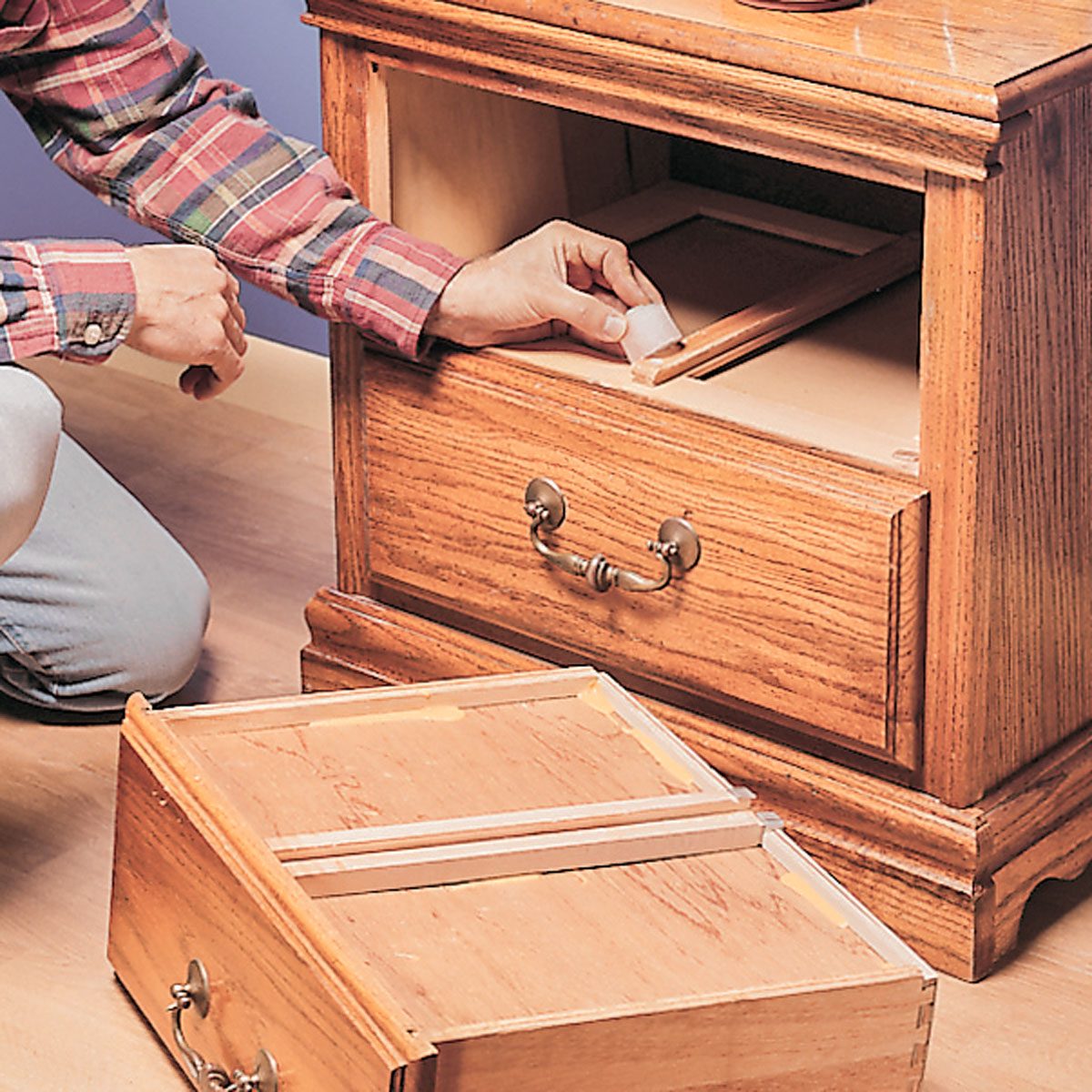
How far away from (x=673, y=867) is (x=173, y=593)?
0.56 m

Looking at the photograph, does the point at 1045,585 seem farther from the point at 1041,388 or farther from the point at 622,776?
→ the point at 622,776

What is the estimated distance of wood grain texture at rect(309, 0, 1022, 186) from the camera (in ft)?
3.19

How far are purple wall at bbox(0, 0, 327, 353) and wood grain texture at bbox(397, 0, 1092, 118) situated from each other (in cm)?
74

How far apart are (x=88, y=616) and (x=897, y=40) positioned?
26.7 inches

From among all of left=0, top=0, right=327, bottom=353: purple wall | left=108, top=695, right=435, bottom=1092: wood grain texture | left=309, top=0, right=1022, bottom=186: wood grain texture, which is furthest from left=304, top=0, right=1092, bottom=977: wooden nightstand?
left=0, top=0, right=327, bottom=353: purple wall

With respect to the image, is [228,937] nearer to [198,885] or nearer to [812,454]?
[198,885]

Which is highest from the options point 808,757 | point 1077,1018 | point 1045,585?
point 1045,585

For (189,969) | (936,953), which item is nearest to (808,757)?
(936,953)

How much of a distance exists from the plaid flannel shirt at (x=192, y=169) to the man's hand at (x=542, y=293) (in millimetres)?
18

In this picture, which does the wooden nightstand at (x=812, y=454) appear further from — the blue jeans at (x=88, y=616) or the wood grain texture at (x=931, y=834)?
the blue jeans at (x=88, y=616)

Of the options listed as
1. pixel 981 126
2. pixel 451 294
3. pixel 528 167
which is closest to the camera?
pixel 981 126

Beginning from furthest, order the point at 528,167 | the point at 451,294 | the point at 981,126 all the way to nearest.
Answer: the point at 528,167 < the point at 451,294 < the point at 981,126

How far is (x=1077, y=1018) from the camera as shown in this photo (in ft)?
3.58

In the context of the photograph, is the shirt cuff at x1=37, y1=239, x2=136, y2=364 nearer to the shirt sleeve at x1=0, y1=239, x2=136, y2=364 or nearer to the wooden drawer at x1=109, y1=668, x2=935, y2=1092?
the shirt sleeve at x1=0, y1=239, x2=136, y2=364
